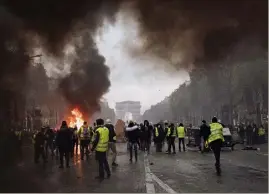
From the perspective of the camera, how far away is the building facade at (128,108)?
151 metres

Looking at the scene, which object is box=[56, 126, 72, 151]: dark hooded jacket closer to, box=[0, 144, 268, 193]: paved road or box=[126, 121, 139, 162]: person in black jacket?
box=[0, 144, 268, 193]: paved road

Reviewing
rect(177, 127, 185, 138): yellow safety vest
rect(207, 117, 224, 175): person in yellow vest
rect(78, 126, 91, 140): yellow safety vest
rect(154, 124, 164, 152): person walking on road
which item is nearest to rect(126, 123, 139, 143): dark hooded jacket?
rect(78, 126, 91, 140): yellow safety vest

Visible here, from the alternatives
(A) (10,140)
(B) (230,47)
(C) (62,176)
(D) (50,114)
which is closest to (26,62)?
(A) (10,140)

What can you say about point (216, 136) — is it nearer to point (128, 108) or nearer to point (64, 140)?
point (64, 140)

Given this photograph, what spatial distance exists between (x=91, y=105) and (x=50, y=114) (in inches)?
323

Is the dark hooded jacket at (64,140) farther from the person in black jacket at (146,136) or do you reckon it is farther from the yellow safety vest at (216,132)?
the person in black jacket at (146,136)

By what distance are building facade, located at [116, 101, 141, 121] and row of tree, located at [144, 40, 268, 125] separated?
92.6m

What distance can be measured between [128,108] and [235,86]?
11602cm

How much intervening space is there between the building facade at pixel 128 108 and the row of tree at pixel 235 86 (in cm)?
9260

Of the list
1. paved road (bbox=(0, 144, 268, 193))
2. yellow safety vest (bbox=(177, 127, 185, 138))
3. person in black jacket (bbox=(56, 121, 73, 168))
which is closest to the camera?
paved road (bbox=(0, 144, 268, 193))

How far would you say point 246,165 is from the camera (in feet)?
41.7

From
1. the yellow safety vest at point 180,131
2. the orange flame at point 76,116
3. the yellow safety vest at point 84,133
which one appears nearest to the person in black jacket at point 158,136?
the yellow safety vest at point 180,131

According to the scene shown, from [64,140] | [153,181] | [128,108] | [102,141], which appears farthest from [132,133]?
[128,108]

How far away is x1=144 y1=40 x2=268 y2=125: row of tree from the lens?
64.4 feet
